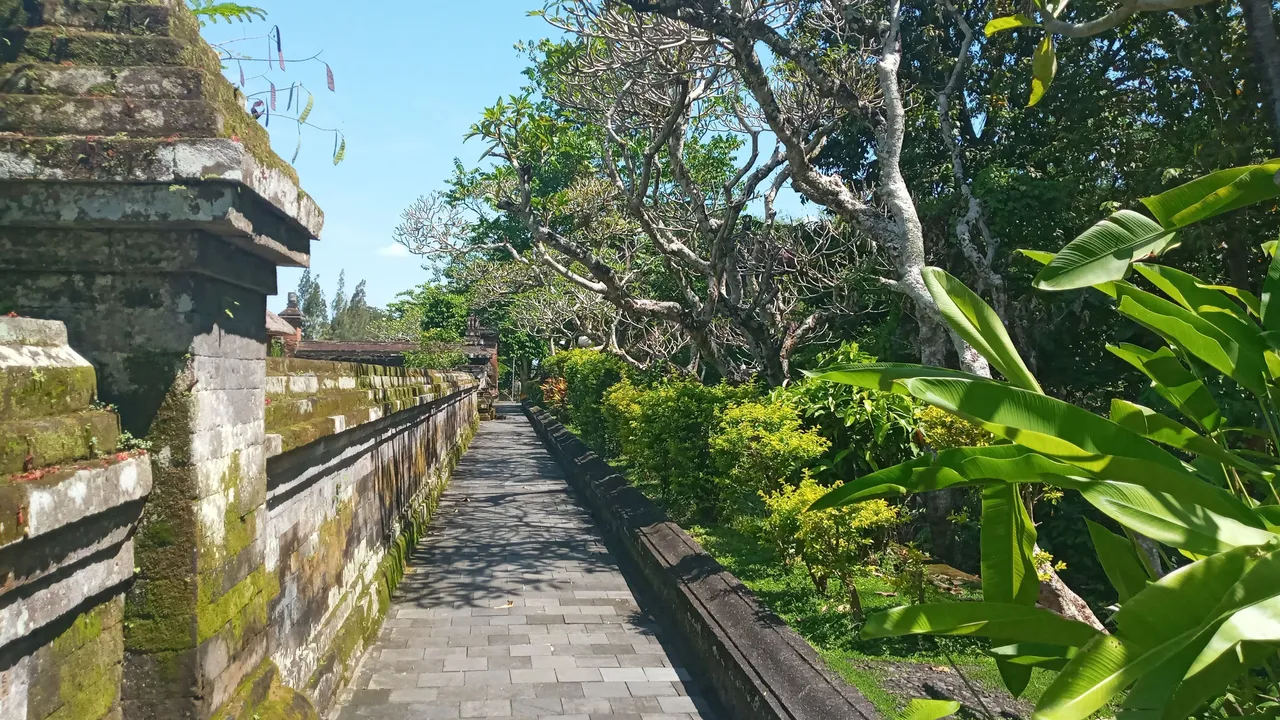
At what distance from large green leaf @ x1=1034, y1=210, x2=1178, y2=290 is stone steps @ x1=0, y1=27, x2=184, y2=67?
7.98 feet

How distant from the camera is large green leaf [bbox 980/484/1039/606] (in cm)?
167

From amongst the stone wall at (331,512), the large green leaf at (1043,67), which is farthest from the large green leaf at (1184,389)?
the stone wall at (331,512)

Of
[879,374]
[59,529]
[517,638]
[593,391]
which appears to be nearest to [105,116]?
[59,529]

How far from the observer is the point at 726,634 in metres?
4.67

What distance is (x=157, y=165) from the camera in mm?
2359

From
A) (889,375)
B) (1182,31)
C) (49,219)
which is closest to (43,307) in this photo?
(49,219)

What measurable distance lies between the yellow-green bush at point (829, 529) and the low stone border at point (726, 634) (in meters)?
0.47

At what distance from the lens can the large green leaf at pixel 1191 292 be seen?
1.78 meters

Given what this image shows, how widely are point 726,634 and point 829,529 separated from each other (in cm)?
90

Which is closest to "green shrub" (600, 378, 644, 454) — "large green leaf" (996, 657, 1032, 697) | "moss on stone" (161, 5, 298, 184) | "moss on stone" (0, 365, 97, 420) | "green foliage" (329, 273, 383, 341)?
"moss on stone" (161, 5, 298, 184)

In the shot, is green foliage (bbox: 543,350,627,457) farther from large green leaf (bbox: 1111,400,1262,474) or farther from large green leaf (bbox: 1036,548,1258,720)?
large green leaf (bbox: 1036,548,1258,720)

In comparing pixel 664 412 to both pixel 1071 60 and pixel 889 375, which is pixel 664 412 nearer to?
pixel 1071 60

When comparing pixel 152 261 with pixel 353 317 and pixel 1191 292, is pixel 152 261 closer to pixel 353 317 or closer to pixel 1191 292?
pixel 1191 292

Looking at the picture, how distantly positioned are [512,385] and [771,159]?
31.3 metres
